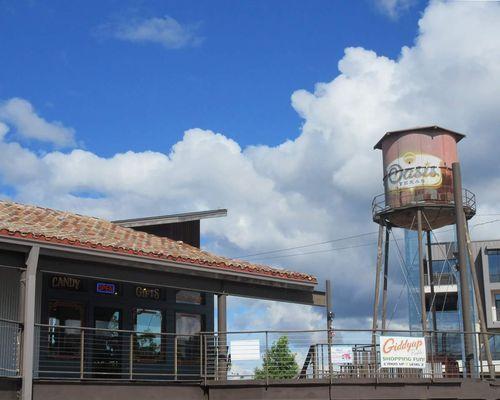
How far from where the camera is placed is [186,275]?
59.3 ft

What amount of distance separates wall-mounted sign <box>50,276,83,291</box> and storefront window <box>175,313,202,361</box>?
8.92 feet

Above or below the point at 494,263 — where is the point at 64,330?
below

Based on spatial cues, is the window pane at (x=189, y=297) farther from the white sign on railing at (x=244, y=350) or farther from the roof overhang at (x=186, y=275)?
the white sign on railing at (x=244, y=350)

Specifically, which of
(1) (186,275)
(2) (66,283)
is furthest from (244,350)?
(2) (66,283)

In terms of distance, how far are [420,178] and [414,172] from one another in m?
0.40

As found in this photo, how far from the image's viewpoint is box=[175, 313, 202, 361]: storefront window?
20.0m

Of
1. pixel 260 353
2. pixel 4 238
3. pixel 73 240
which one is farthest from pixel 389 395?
pixel 4 238

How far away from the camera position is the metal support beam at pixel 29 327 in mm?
14500

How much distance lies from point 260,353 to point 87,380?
3.79 m

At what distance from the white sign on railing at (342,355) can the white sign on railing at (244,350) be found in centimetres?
182

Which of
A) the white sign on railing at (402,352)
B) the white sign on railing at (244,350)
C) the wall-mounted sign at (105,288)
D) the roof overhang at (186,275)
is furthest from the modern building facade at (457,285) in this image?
the white sign on railing at (244,350)

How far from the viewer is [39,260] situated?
51.7 feet

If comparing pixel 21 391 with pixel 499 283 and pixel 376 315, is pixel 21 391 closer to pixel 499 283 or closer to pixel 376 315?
pixel 376 315

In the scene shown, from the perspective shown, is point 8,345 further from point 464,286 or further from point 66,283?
point 464,286
